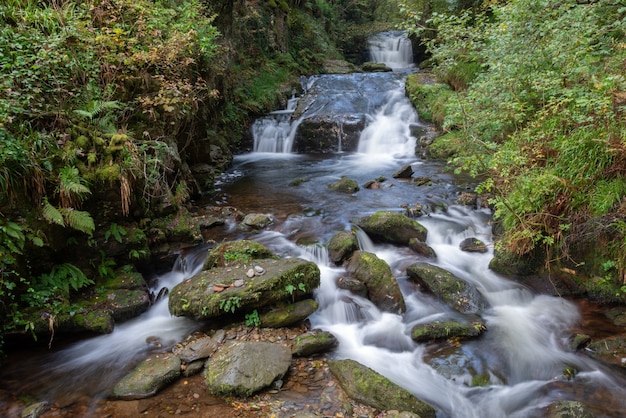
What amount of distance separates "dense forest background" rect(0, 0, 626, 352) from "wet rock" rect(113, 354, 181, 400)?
143cm

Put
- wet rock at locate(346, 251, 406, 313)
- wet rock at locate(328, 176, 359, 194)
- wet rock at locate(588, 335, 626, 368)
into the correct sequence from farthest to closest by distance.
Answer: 1. wet rock at locate(328, 176, 359, 194)
2. wet rock at locate(346, 251, 406, 313)
3. wet rock at locate(588, 335, 626, 368)

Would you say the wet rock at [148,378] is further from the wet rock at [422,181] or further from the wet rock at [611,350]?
the wet rock at [422,181]

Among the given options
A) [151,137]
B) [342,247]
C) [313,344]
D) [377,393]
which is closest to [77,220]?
[151,137]

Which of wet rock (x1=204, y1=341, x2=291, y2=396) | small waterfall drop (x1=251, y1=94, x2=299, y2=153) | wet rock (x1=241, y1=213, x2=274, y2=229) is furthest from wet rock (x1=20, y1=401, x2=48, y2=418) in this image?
small waterfall drop (x1=251, y1=94, x2=299, y2=153)

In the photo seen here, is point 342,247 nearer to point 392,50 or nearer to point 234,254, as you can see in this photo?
point 234,254

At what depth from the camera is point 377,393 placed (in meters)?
3.69

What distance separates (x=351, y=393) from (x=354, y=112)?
1280 cm

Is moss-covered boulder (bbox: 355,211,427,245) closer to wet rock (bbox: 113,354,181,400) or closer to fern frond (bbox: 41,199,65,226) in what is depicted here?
wet rock (bbox: 113,354,181,400)

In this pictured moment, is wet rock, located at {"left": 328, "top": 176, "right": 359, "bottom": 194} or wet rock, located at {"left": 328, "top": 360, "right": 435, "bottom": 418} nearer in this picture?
wet rock, located at {"left": 328, "top": 360, "right": 435, "bottom": 418}

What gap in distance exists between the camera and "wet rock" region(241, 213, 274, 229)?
752 centimetres

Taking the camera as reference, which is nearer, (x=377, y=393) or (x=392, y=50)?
(x=377, y=393)

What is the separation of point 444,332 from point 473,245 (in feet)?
8.35

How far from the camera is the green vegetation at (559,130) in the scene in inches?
189

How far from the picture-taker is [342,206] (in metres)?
8.71
